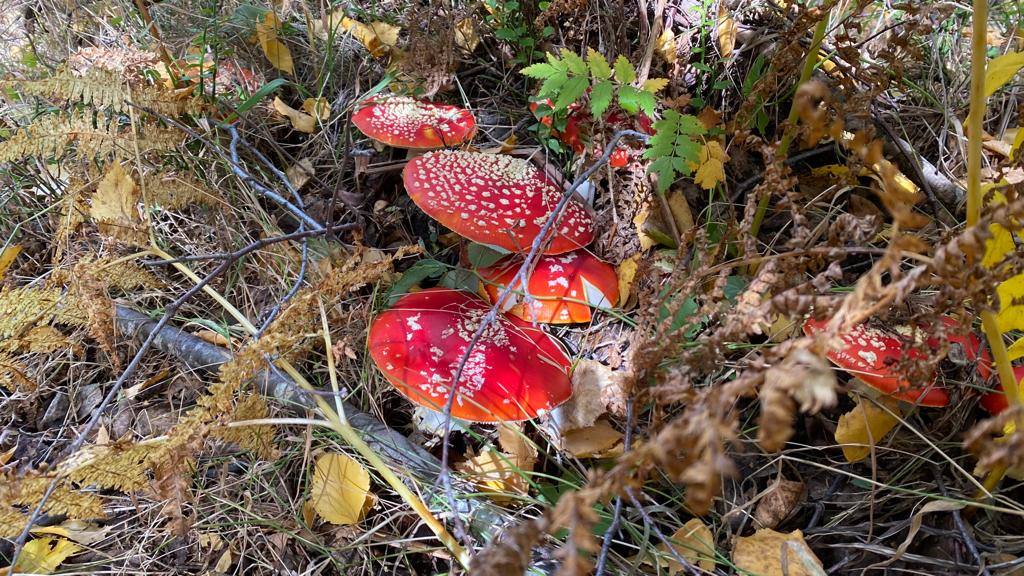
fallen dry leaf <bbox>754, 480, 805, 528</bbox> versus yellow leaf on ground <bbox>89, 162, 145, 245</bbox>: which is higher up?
yellow leaf on ground <bbox>89, 162, 145, 245</bbox>

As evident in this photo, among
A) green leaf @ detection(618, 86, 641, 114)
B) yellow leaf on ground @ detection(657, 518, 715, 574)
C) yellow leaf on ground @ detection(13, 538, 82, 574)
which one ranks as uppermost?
green leaf @ detection(618, 86, 641, 114)

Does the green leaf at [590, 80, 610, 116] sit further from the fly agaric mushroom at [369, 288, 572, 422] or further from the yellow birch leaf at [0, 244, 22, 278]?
the yellow birch leaf at [0, 244, 22, 278]

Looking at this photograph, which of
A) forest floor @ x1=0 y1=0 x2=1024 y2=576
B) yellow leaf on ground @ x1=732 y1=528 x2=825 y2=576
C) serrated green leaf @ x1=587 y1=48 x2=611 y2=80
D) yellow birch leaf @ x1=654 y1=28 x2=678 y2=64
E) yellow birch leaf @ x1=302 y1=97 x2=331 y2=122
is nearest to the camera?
forest floor @ x1=0 y1=0 x2=1024 y2=576

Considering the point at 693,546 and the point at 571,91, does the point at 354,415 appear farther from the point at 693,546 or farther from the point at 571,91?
the point at 571,91

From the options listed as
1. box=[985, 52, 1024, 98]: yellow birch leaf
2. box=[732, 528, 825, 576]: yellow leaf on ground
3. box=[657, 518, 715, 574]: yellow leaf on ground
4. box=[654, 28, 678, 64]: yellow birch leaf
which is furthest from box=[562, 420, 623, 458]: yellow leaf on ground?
box=[654, 28, 678, 64]: yellow birch leaf

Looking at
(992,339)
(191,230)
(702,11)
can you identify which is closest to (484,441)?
(992,339)
